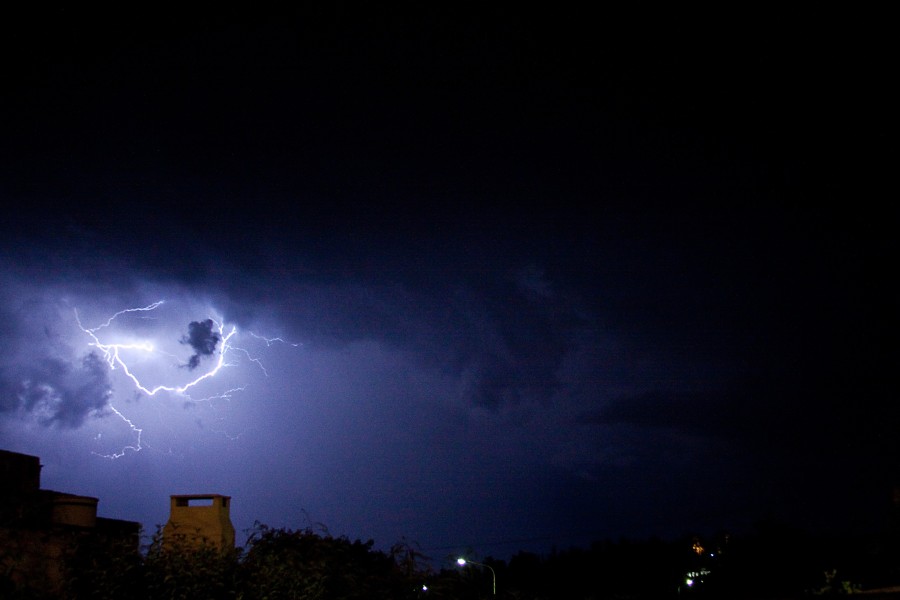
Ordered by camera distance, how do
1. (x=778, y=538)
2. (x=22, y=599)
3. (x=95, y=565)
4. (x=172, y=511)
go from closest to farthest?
(x=22, y=599) → (x=95, y=565) → (x=172, y=511) → (x=778, y=538)

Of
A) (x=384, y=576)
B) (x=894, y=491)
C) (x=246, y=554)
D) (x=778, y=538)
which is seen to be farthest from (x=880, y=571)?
(x=778, y=538)

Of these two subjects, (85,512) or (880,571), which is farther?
(880,571)

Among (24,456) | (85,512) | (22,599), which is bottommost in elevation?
(22,599)

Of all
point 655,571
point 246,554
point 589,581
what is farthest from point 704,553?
point 246,554

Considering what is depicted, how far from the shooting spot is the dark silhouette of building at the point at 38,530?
320 inches

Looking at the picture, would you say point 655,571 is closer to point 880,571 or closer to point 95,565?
point 880,571

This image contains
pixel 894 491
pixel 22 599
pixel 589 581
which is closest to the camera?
pixel 22 599

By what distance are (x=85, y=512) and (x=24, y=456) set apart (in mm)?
1398

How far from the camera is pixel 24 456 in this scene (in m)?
10.2

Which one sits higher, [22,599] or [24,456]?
[24,456]

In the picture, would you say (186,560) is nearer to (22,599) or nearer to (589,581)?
(22,599)

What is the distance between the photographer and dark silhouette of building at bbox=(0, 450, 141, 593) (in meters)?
8.12

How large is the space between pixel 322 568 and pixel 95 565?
98.8 inches

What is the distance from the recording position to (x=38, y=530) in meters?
8.78
